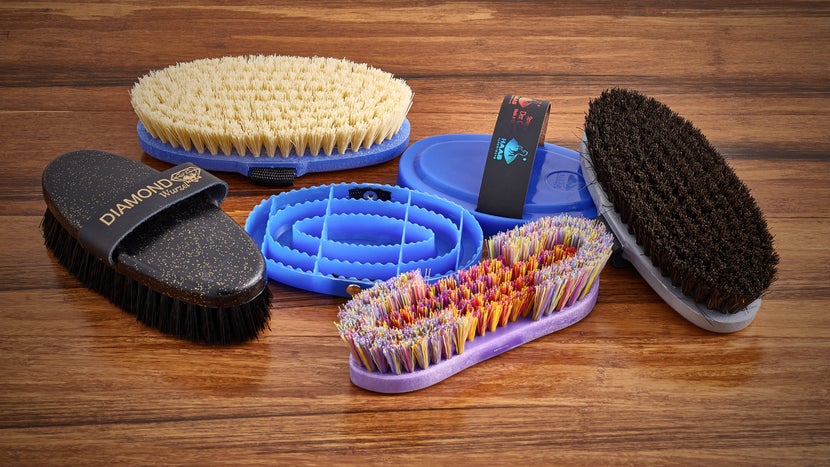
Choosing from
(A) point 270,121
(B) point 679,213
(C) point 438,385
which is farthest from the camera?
(A) point 270,121

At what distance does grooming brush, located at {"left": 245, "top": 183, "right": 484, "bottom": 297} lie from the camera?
1.02 metres

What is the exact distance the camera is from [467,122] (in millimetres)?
1491

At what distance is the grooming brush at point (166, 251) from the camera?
915 mm

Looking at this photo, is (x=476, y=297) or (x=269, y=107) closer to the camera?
(x=476, y=297)

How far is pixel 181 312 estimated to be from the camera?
0.94 metres

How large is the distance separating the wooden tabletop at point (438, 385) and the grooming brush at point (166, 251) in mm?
28

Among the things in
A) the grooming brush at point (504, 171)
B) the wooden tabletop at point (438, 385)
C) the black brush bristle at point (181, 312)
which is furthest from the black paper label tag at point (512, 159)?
the black brush bristle at point (181, 312)

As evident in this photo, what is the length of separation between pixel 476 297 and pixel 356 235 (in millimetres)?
251

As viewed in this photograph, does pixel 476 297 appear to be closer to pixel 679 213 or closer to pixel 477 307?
pixel 477 307

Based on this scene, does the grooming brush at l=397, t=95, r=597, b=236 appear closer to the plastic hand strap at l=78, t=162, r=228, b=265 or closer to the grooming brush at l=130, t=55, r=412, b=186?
the grooming brush at l=130, t=55, r=412, b=186

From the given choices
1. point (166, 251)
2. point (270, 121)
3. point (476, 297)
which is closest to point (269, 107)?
point (270, 121)

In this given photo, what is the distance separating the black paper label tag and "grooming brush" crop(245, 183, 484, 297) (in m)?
0.05

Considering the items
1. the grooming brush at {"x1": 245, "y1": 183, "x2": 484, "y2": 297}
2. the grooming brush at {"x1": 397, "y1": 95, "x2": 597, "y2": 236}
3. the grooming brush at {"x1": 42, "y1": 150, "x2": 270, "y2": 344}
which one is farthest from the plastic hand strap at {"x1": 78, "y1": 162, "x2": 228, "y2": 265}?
the grooming brush at {"x1": 397, "y1": 95, "x2": 597, "y2": 236}

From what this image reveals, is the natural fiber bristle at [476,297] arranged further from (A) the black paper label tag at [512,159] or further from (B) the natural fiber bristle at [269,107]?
(B) the natural fiber bristle at [269,107]
